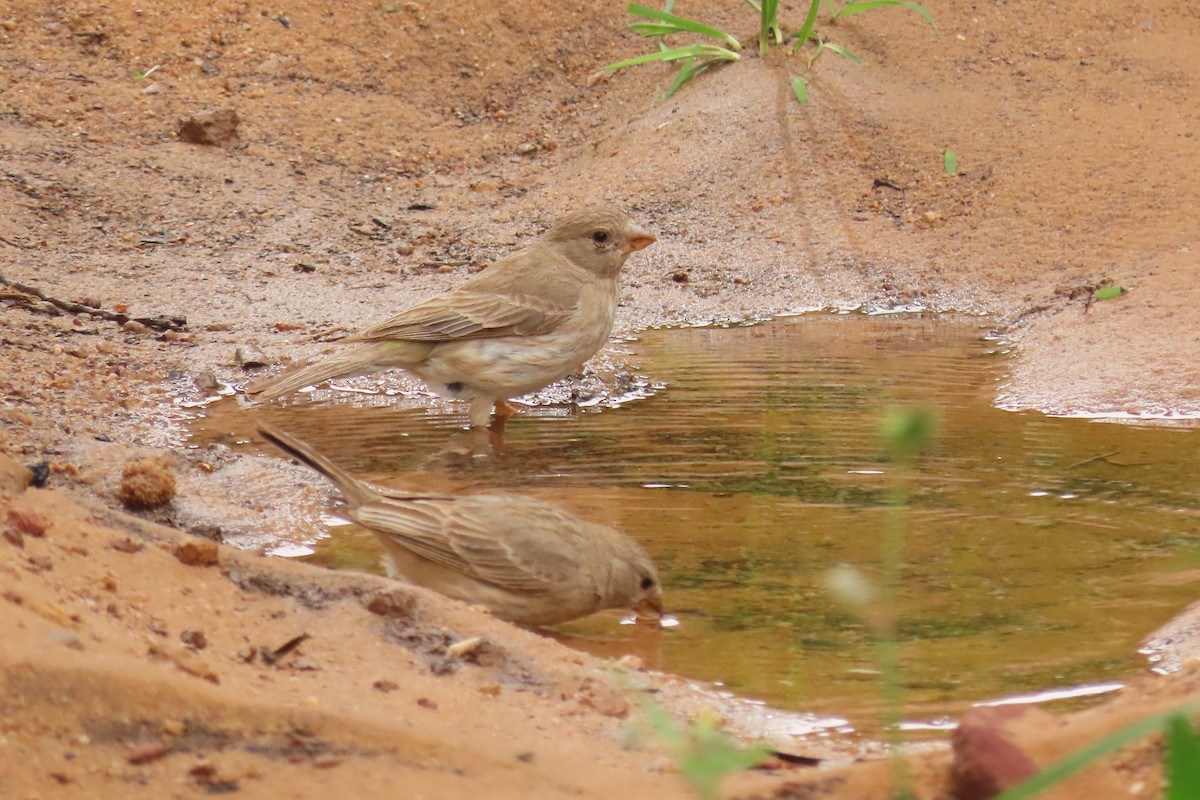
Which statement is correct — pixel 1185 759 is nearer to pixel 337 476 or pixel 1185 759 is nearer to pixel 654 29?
pixel 337 476

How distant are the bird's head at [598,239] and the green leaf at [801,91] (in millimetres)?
3287

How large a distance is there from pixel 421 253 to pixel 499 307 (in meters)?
2.32

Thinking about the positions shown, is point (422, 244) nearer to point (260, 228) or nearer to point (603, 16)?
point (260, 228)

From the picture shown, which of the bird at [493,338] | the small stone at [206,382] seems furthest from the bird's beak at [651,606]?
the small stone at [206,382]

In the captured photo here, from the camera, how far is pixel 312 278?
8750mm

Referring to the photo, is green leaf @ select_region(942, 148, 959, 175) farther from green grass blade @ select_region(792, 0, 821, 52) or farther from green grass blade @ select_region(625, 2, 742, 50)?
green grass blade @ select_region(625, 2, 742, 50)

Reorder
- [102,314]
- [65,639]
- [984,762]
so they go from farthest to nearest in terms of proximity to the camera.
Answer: [102,314] < [65,639] < [984,762]

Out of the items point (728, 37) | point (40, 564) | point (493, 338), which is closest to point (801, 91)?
point (728, 37)

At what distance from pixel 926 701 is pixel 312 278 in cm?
572

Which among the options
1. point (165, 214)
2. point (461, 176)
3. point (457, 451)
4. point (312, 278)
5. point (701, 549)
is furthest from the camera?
point (461, 176)

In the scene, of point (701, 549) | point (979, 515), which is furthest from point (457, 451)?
point (979, 515)

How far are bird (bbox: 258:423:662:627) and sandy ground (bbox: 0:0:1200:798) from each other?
1.63ft

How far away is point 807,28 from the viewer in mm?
10555

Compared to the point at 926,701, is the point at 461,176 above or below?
above
